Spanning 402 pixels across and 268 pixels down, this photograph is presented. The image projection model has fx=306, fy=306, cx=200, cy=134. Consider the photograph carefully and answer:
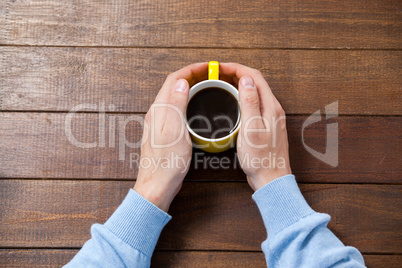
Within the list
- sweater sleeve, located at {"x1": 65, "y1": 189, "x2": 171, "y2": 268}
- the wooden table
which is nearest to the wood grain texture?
the wooden table

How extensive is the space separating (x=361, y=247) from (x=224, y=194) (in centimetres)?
37

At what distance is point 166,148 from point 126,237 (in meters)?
0.21

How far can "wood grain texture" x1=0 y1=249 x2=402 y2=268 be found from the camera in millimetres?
754

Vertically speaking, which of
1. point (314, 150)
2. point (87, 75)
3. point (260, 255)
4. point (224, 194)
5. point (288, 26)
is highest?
point (288, 26)

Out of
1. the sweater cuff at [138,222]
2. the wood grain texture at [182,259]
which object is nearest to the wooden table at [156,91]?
the wood grain texture at [182,259]

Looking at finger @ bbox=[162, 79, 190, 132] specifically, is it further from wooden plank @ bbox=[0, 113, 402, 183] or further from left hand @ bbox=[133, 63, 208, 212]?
wooden plank @ bbox=[0, 113, 402, 183]

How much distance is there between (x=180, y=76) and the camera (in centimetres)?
73

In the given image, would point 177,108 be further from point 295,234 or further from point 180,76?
point 295,234

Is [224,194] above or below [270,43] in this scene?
below

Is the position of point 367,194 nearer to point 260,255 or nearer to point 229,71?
point 260,255

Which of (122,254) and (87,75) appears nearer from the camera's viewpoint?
(122,254)

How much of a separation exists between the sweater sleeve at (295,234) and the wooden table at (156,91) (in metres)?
0.12

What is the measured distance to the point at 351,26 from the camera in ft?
2.76

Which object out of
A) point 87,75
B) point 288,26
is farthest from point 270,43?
point 87,75
